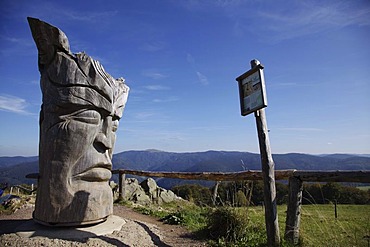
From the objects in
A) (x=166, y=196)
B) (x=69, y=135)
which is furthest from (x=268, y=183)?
(x=166, y=196)

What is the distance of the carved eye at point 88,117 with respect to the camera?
4.19 meters

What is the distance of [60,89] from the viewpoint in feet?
13.5

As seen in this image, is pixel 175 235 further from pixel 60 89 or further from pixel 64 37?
pixel 64 37

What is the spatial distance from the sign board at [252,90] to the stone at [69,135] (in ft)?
7.93

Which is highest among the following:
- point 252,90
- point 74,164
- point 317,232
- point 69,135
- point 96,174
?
point 252,90

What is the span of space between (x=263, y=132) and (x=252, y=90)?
28.3 inches

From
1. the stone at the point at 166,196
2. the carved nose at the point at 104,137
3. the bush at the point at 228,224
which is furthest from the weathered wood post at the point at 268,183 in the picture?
the stone at the point at 166,196

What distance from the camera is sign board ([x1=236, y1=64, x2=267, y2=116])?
3737 millimetres

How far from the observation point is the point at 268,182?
390cm

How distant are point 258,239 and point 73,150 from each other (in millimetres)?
3604

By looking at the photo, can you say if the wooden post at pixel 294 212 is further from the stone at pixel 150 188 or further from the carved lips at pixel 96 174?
the stone at pixel 150 188

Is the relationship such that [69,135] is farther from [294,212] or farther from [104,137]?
[294,212]

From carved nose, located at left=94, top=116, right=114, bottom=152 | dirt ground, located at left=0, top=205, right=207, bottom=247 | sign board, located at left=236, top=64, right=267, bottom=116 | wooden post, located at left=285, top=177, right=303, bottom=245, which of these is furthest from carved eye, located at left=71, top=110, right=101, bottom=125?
wooden post, located at left=285, top=177, right=303, bottom=245

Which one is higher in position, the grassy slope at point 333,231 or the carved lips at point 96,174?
the carved lips at point 96,174
